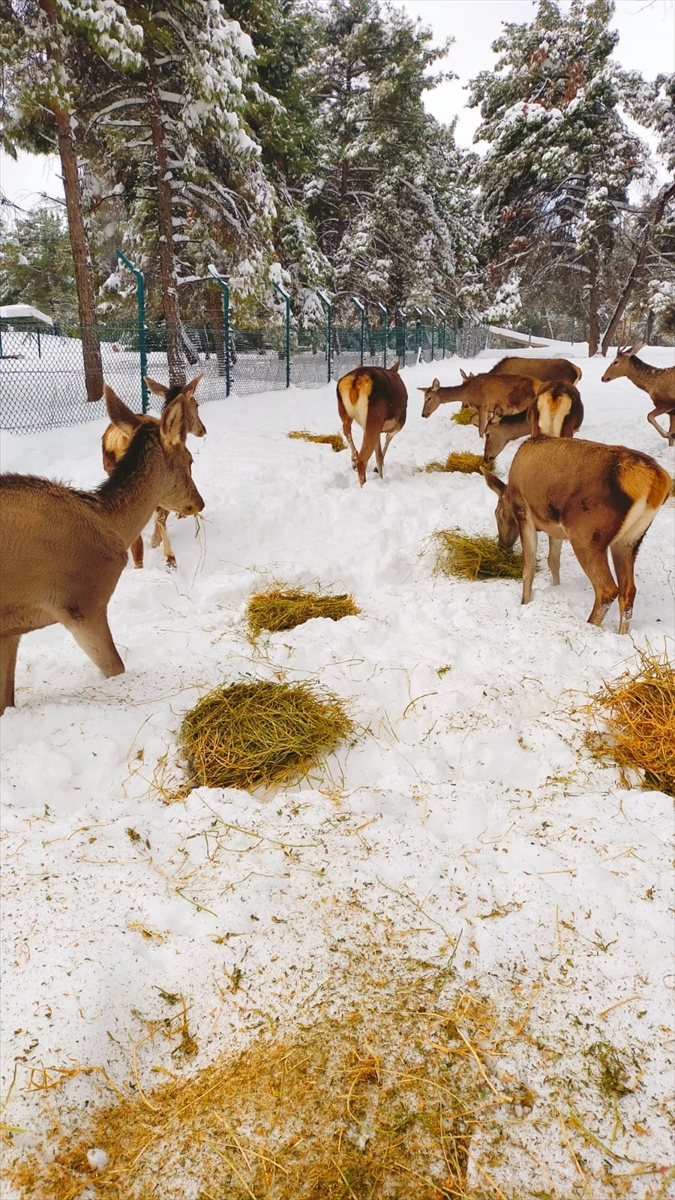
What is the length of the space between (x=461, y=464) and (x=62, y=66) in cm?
1025

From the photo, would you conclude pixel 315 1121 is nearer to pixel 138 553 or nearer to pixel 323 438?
pixel 138 553

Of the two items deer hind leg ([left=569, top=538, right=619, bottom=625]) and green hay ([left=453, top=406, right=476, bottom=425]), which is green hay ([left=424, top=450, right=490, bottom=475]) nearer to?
green hay ([left=453, top=406, right=476, bottom=425])

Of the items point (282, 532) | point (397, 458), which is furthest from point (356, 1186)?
point (397, 458)

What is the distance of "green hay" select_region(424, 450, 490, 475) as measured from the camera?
8930 millimetres

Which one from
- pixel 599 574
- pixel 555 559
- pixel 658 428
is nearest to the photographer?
pixel 599 574

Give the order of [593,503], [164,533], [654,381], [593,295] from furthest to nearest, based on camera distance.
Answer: [593,295]
[654,381]
[164,533]
[593,503]

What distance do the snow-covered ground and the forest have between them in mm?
9689

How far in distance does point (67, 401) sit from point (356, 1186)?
13009 millimetres

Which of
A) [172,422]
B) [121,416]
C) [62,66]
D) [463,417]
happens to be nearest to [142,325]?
[62,66]

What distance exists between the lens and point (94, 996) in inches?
73.3

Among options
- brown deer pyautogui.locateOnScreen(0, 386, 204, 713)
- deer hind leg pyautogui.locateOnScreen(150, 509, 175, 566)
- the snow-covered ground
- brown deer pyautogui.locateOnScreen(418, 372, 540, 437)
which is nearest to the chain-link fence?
brown deer pyautogui.locateOnScreen(418, 372, 540, 437)

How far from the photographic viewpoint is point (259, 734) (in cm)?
323

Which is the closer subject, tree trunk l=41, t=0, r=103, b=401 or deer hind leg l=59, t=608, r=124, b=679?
deer hind leg l=59, t=608, r=124, b=679

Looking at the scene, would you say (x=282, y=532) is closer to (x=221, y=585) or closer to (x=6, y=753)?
(x=221, y=585)
